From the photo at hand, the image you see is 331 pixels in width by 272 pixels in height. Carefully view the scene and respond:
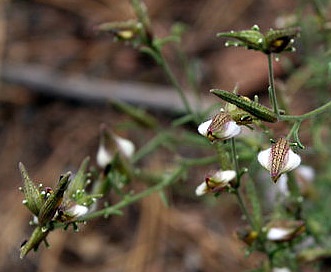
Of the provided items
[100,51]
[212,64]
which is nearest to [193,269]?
[212,64]

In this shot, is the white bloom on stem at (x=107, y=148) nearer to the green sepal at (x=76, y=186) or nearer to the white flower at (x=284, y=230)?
the green sepal at (x=76, y=186)

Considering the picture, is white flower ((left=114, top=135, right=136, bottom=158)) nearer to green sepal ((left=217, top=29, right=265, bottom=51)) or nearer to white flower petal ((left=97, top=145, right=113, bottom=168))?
white flower petal ((left=97, top=145, right=113, bottom=168))

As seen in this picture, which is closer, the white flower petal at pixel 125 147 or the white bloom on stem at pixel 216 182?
the white bloom on stem at pixel 216 182

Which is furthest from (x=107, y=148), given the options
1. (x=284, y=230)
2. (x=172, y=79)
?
(x=284, y=230)

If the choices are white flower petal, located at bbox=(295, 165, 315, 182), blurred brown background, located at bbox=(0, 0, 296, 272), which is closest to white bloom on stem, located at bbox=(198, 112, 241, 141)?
white flower petal, located at bbox=(295, 165, 315, 182)

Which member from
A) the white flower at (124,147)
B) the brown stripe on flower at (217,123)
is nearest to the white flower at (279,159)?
the brown stripe on flower at (217,123)

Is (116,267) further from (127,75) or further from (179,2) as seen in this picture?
(179,2)

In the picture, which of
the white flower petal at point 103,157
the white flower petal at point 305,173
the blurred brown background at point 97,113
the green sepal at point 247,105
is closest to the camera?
the green sepal at point 247,105
